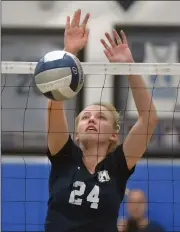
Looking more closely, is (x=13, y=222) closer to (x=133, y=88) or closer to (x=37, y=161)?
(x=37, y=161)

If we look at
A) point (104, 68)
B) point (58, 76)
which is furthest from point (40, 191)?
point (58, 76)

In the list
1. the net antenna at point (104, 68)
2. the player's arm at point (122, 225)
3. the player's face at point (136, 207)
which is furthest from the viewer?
the player's face at point (136, 207)

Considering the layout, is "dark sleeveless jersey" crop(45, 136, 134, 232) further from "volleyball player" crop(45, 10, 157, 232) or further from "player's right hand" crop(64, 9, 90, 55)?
"player's right hand" crop(64, 9, 90, 55)

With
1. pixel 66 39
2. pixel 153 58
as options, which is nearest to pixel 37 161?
pixel 153 58

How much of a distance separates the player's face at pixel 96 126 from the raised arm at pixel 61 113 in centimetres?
6

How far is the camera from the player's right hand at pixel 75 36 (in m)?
2.12

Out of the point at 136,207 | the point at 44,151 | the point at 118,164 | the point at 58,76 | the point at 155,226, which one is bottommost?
the point at 155,226

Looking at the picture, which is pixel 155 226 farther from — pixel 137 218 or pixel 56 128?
pixel 56 128

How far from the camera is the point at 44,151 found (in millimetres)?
3637

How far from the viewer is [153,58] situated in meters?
3.66

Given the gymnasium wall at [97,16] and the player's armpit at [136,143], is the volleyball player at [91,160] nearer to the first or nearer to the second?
the player's armpit at [136,143]

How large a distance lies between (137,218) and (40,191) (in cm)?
70

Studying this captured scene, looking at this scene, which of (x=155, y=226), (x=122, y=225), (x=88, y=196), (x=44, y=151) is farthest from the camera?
(x=44, y=151)

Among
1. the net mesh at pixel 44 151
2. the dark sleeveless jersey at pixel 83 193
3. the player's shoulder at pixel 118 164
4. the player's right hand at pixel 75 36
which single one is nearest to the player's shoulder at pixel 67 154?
the dark sleeveless jersey at pixel 83 193
